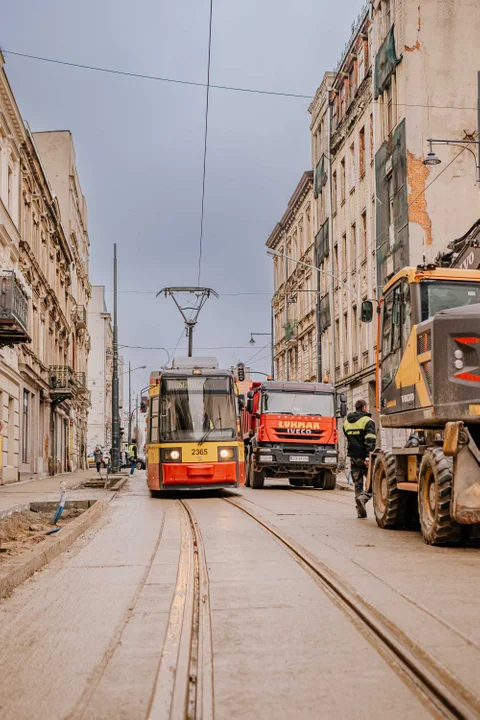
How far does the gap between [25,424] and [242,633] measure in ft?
101

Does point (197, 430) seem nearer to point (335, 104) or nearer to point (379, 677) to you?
point (379, 677)

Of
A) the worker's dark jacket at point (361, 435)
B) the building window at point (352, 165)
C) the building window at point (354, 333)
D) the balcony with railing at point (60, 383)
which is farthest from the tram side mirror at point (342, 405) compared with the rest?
the balcony with railing at point (60, 383)

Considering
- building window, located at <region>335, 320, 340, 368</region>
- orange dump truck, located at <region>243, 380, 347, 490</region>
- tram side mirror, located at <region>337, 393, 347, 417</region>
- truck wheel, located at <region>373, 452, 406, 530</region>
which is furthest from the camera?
building window, located at <region>335, 320, 340, 368</region>

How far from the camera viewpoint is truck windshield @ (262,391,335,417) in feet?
84.7

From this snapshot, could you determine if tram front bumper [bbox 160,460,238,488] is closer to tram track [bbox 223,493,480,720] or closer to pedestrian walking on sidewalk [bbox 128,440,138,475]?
tram track [bbox 223,493,480,720]

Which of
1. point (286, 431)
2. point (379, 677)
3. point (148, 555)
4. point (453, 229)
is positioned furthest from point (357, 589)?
point (453, 229)

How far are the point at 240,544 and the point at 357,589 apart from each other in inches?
152

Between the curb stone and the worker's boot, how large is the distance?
4.18m

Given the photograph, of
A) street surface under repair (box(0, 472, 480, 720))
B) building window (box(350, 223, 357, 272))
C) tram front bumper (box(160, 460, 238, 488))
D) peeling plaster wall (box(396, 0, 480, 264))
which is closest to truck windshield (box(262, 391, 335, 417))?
tram front bumper (box(160, 460, 238, 488))

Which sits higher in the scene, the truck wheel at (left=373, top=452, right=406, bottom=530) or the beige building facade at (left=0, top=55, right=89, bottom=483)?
the beige building facade at (left=0, top=55, right=89, bottom=483)

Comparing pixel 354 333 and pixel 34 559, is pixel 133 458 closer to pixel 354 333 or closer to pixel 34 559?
pixel 354 333

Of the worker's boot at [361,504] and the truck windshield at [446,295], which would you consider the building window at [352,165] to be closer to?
the worker's boot at [361,504]

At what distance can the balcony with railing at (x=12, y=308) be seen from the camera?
2377 cm

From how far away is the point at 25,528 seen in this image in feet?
50.5
